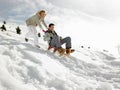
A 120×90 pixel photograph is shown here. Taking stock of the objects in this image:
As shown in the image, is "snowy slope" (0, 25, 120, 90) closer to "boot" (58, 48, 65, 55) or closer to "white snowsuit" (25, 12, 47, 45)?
"boot" (58, 48, 65, 55)

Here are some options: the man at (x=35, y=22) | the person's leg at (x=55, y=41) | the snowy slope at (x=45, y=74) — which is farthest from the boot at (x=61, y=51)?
the man at (x=35, y=22)

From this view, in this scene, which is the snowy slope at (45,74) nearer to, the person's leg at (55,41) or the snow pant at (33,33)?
the person's leg at (55,41)

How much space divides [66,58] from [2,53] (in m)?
3.84

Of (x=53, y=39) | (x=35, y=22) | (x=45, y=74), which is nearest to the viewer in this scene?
(x=45, y=74)

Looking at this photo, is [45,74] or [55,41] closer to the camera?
[45,74]

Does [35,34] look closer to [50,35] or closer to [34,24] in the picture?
[34,24]

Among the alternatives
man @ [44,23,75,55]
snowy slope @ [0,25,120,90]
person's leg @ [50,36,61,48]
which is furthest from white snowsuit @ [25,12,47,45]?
snowy slope @ [0,25,120,90]

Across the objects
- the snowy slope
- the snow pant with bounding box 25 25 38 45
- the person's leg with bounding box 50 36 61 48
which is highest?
the snow pant with bounding box 25 25 38 45

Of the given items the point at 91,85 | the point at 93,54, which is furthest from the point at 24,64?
the point at 93,54

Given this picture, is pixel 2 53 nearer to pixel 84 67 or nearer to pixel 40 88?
pixel 40 88

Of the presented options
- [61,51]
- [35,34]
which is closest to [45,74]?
[61,51]

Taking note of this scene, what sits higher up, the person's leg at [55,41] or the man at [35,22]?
the man at [35,22]

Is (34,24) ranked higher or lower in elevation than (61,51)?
higher

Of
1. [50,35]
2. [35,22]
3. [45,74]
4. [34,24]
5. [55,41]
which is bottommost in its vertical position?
[45,74]
